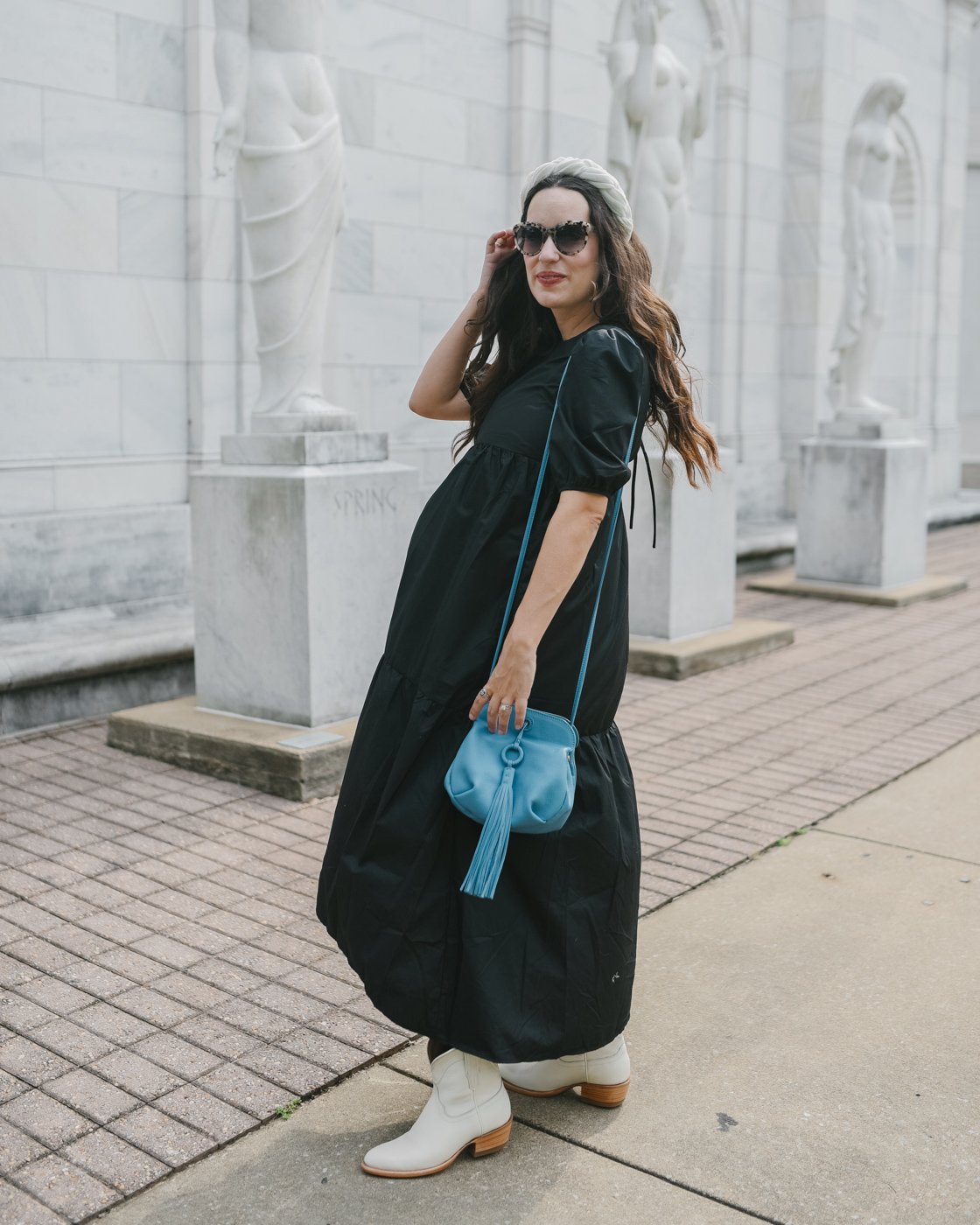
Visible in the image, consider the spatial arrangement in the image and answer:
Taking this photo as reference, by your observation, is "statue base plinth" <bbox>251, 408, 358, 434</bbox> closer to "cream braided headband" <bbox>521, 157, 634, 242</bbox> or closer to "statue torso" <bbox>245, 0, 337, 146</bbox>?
"statue torso" <bbox>245, 0, 337, 146</bbox>

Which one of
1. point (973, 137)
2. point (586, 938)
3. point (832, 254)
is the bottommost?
point (586, 938)

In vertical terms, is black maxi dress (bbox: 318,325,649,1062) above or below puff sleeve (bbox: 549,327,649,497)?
below

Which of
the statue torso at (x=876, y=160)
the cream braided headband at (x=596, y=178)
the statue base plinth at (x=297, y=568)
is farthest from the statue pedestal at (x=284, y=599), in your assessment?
the statue torso at (x=876, y=160)

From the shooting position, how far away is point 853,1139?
2.79 m

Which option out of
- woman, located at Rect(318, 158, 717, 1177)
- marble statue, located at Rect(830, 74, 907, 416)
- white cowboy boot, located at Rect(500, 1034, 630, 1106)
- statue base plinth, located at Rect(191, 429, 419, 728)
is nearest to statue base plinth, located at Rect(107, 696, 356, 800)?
statue base plinth, located at Rect(191, 429, 419, 728)

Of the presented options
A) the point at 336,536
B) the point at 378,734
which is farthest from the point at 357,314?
the point at 378,734

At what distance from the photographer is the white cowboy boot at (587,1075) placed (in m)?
2.87

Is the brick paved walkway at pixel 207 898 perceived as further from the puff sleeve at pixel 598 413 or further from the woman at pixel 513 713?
the puff sleeve at pixel 598 413

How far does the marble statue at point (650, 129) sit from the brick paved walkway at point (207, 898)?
2.67 metres

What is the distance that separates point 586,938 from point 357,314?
7.13 meters

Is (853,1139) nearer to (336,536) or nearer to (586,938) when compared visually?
(586,938)

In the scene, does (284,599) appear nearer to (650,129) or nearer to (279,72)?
(279,72)

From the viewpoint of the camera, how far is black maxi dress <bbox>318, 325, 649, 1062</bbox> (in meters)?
2.54

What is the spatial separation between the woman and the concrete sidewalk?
15 centimetres
